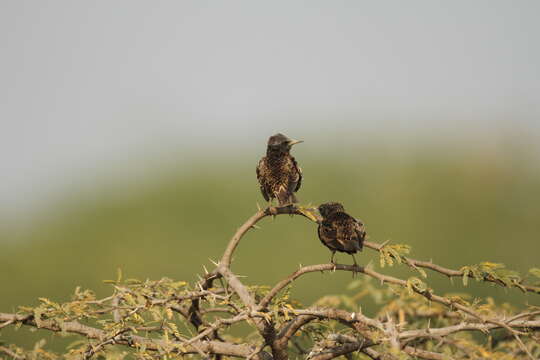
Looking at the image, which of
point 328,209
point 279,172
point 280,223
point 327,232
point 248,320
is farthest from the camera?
point 280,223

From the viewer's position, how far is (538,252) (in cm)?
1923

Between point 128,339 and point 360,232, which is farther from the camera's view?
point 360,232

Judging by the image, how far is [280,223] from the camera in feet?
67.3

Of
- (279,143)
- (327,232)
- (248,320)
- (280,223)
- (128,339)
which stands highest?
(279,143)

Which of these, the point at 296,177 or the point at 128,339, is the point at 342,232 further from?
the point at 128,339

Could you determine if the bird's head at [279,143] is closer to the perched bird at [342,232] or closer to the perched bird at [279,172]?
the perched bird at [279,172]

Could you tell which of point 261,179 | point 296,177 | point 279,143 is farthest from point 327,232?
point 279,143

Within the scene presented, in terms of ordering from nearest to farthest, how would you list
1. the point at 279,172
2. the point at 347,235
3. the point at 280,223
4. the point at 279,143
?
the point at 347,235
the point at 279,172
the point at 279,143
the point at 280,223

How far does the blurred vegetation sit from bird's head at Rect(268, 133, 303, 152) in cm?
1072

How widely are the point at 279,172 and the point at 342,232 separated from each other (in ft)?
4.12

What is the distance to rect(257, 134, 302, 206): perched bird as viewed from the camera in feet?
20.3

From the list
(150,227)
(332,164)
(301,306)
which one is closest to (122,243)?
(150,227)

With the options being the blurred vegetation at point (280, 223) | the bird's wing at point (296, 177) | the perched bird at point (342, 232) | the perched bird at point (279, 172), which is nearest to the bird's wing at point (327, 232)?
the perched bird at point (342, 232)

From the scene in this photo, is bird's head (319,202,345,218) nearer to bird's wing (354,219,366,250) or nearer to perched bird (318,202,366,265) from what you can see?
perched bird (318,202,366,265)
